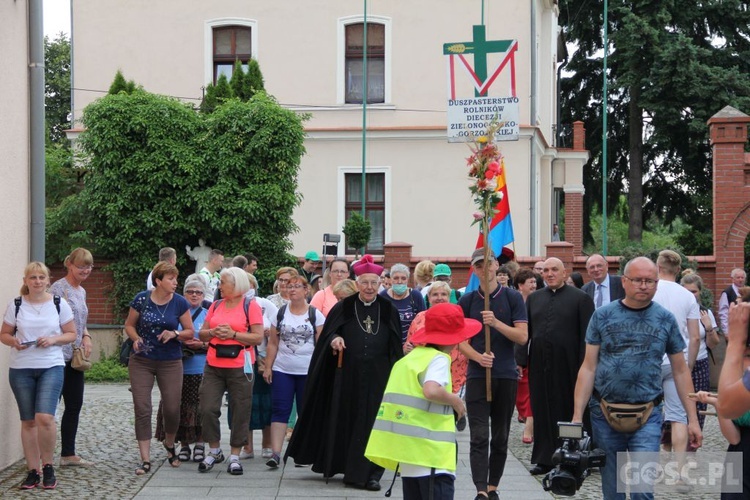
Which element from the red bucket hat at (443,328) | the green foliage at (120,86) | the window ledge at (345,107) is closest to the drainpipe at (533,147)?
the window ledge at (345,107)

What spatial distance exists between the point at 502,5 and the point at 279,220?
10.0 m

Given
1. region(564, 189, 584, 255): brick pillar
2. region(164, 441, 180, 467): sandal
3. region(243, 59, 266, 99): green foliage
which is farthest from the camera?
region(564, 189, 584, 255): brick pillar

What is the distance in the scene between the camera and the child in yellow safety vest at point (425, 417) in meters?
6.59

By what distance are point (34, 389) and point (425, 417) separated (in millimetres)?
4262

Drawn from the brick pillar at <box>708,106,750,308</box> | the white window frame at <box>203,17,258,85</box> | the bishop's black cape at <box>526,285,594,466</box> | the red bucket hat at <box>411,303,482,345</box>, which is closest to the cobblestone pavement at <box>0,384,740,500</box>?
the bishop's black cape at <box>526,285,594,466</box>

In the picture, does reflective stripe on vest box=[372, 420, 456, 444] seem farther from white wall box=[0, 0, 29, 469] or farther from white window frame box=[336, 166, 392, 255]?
white window frame box=[336, 166, 392, 255]

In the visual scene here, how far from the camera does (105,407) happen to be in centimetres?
1562

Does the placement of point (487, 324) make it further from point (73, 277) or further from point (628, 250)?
point (628, 250)

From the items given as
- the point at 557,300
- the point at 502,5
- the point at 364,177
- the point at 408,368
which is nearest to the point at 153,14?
the point at 364,177

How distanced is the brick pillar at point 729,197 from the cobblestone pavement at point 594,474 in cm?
663

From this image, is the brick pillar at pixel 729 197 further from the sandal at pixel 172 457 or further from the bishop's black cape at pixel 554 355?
the sandal at pixel 172 457

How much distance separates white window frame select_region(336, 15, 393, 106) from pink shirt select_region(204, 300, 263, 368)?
68.4 feet

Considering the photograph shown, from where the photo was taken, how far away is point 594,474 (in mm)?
10703

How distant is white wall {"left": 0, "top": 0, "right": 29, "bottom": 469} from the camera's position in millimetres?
10375
